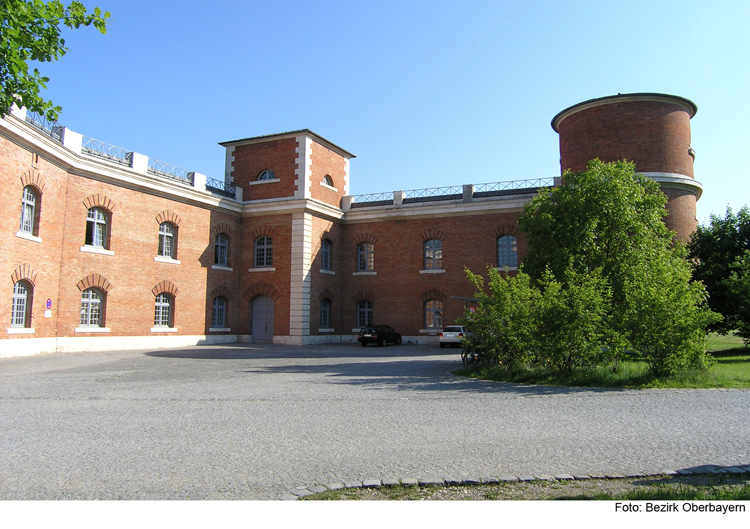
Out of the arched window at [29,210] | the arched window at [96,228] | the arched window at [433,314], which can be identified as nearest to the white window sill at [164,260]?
the arched window at [96,228]

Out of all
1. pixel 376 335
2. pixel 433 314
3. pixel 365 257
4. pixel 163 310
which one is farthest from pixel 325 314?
pixel 163 310

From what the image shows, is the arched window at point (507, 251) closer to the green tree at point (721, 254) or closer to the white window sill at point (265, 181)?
the green tree at point (721, 254)

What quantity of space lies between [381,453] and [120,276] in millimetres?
21036

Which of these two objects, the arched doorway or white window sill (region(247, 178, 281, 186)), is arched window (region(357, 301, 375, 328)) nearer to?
the arched doorway

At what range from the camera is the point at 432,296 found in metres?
31.4

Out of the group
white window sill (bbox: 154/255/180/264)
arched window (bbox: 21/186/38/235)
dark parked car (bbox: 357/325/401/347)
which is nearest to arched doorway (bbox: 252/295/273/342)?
dark parked car (bbox: 357/325/401/347)

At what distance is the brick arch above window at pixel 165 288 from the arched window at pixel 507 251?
16393mm

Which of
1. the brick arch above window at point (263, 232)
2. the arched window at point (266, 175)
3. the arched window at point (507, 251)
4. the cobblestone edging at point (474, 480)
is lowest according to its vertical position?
the cobblestone edging at point (474, 480)

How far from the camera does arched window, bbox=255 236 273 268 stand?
3086 centimetres

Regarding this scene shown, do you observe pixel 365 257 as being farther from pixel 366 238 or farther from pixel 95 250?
pixel 95 250

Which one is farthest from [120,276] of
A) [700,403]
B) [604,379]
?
[700,403]

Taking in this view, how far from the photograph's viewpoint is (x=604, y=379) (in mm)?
12703

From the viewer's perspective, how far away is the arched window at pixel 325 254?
32062 millimetres

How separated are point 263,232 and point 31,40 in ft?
70.2
